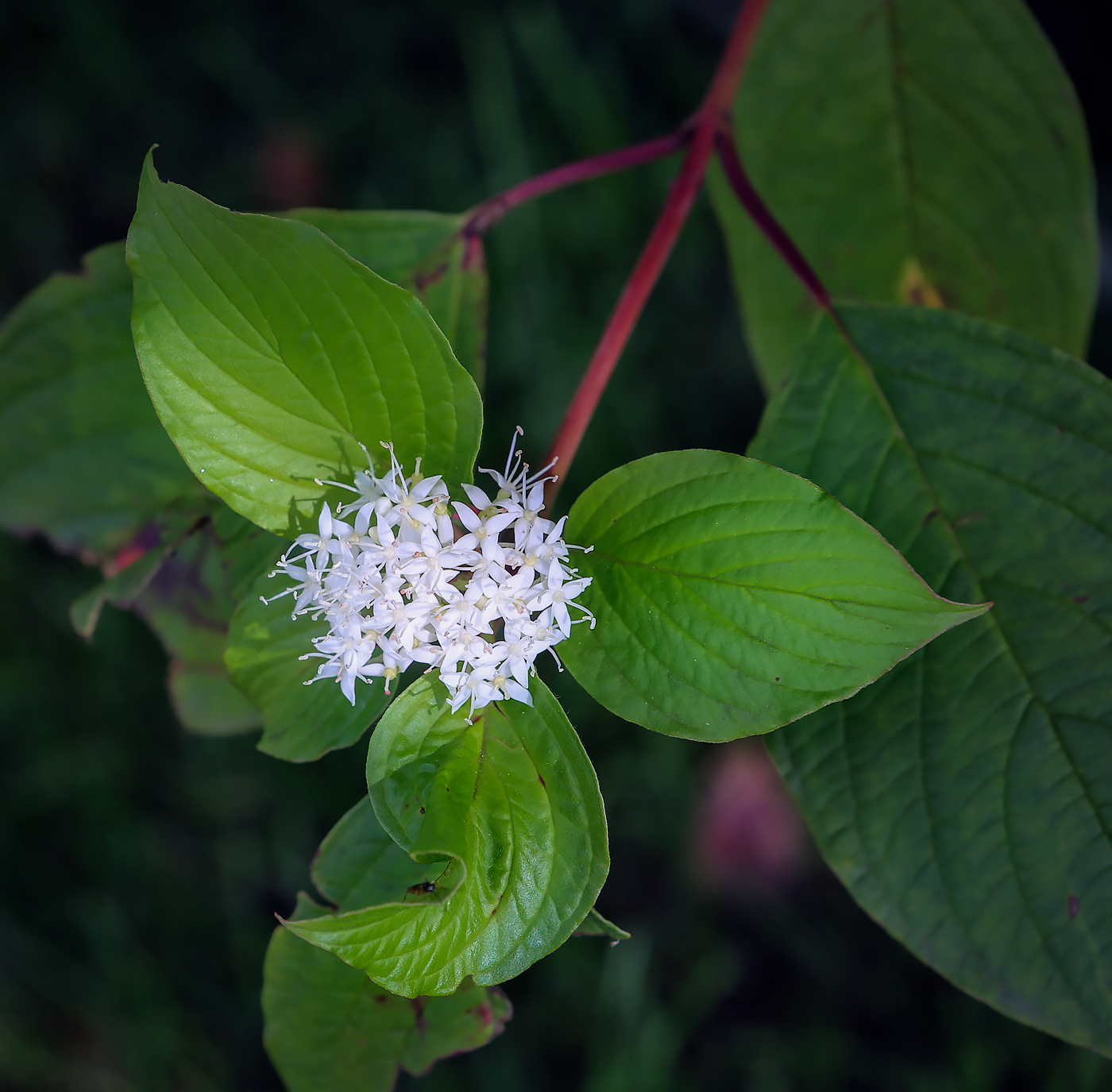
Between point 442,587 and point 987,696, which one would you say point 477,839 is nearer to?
point 442,587

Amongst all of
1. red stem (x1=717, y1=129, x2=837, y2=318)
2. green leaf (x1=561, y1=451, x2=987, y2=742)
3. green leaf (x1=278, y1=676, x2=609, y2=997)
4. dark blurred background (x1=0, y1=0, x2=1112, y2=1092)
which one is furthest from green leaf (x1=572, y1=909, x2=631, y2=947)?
dark blurred background (x1=0, y1=0, x2=1112, y2=1092)

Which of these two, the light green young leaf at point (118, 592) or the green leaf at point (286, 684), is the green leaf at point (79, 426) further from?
the green leaf at point (286, 684)

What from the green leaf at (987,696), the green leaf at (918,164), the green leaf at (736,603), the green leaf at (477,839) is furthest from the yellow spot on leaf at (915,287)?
the green leaf at (477,839)

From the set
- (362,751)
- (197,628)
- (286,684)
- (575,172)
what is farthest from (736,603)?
(362,751)

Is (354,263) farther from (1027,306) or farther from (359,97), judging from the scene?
(359,97)

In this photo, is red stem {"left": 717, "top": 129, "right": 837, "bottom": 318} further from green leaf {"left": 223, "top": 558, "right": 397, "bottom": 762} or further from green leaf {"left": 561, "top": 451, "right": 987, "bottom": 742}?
green leaf {"left": 223, "top": 558, "right": 397, "bottom": 762}
